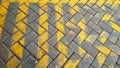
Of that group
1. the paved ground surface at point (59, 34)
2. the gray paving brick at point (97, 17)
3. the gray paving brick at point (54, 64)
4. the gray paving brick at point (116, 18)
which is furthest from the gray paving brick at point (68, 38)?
the gray paving brick at point (116, 18)

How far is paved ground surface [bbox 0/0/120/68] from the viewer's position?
3178 millimetres

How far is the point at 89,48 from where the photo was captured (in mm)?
3414

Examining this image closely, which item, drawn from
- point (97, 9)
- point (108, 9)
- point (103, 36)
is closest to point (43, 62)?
point (103, 36)

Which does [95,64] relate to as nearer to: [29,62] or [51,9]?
[29,62]

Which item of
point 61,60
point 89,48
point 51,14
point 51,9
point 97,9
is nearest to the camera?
point 61,60

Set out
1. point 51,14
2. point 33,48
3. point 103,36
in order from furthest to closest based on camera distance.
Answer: point 51,14 → point 103,36 → point 33,48

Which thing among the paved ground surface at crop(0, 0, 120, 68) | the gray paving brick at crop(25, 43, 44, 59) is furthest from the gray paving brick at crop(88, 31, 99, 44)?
the gray paving brick at crop(25, 43, 44, 59)

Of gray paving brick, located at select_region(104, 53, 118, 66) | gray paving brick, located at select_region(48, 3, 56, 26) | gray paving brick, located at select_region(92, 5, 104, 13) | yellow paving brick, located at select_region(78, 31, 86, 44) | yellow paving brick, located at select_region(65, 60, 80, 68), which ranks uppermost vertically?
gray paving brick, located at select_region(48, 3, 56, 26)

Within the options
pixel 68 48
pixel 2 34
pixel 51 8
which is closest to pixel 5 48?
pixel 2 34

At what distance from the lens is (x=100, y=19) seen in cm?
395

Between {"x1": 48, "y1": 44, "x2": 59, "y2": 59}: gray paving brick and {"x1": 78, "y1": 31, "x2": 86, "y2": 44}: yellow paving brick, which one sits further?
{"x1": 78, "y1": 31, "x2": 86, "y2": 44}: yellow paving brick

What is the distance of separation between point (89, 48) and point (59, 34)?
0.68 metres

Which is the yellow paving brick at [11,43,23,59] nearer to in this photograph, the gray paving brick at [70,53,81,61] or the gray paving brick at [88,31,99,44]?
the gray paving brick at [70,53,81,61]

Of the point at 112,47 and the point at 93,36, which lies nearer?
the point at 112,47
